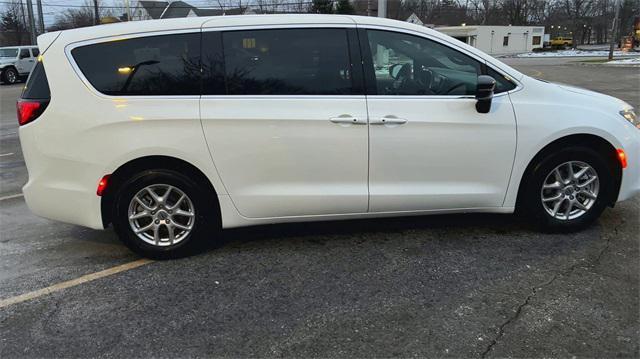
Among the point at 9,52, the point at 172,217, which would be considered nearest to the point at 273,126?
the point at 172,217

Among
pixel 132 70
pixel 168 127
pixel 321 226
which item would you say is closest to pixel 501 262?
pixel 321 226

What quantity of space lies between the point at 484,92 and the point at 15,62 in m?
28.1

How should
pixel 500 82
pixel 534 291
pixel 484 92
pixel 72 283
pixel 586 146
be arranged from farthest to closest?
1. pixel 586 146
2. pixel 500 82
3. pixel 484 92
4. pixel 72 283
5. pixel 534 291

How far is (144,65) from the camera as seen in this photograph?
3.79 m

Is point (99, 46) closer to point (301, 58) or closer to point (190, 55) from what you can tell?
point (190, 55)

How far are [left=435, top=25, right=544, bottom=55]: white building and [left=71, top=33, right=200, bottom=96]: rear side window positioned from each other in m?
71.4

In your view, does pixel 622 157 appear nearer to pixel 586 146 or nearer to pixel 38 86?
pixel 586 146

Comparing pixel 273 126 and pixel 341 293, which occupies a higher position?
pixel 273 126

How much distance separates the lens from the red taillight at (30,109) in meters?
3.76

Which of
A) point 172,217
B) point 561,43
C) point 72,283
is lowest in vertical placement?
point 72,283

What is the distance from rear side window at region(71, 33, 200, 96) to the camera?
3760 millimetres

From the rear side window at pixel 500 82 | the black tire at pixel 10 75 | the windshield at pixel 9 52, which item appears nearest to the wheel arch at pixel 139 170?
the rear side window at pixel 500 82

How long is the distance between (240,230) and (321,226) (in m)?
0.73

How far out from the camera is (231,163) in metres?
3.84
